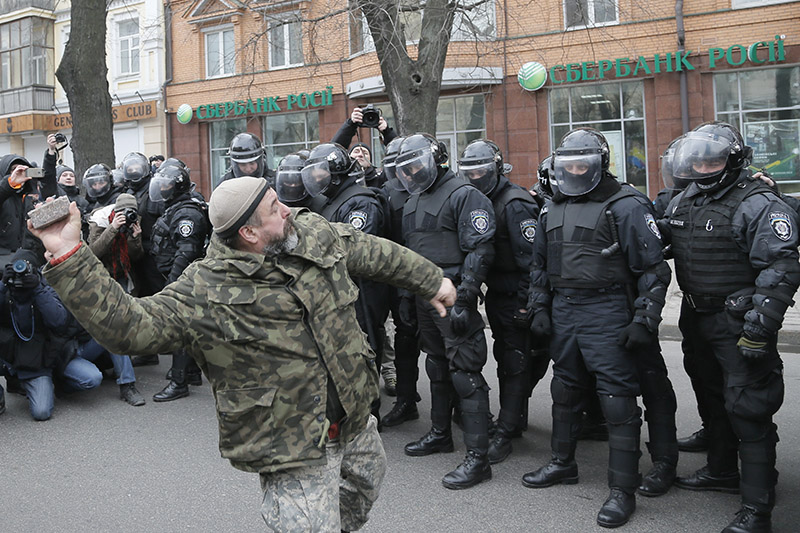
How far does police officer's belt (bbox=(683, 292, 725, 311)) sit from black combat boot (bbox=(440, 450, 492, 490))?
152 centimetres

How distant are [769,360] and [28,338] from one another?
541cm

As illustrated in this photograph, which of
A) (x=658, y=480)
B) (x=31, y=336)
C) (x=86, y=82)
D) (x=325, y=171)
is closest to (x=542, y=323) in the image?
(x=658, y=480)

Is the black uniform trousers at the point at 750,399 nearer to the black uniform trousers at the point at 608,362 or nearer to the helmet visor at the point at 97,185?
the black uniform trousers at the point at 608,362

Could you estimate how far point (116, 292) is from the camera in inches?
100

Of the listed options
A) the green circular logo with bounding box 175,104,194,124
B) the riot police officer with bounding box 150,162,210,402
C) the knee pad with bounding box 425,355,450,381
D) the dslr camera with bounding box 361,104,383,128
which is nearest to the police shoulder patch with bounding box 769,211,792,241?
the knee pad with bounding box 425,355,450,381

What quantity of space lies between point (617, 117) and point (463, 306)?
45.0 ft

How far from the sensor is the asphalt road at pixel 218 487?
4.16 m

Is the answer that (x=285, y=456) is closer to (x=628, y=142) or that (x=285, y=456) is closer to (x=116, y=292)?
(x=116, y=292)

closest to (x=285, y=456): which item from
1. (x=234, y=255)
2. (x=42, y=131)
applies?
(x=234, y=255)

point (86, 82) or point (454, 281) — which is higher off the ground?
point (86, 82)

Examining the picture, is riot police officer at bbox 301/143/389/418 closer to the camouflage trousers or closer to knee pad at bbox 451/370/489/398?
knee pad at bbox 451/370/489/398

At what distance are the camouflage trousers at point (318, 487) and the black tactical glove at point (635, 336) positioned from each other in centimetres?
164

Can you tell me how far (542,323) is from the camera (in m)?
4.55

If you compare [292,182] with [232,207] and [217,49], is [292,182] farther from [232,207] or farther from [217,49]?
[217,49]
